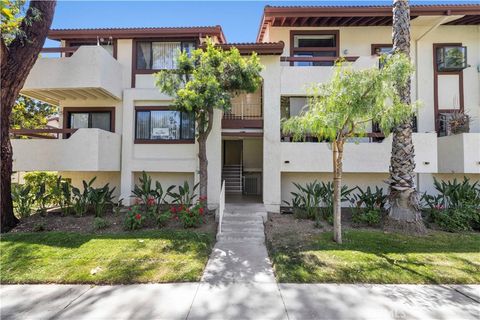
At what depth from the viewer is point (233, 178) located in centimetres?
1628

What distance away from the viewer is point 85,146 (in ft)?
35.9

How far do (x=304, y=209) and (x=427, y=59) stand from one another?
964 cm

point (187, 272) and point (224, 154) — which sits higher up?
point (224, 154)

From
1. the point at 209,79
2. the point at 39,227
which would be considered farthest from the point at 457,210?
the point at 39,227

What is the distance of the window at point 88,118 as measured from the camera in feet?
43.3

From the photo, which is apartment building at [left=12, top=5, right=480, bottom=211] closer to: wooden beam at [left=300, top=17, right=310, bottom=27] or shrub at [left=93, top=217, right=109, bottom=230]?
wooden beam at [left=300, top=17, right=310, bottom=27]

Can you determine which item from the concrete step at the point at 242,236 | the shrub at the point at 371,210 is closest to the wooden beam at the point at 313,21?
the shrub at the point at 371,210

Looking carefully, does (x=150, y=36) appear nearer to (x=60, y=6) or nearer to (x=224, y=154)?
(x=60, y=6)

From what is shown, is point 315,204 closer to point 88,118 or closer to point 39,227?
point 39,227

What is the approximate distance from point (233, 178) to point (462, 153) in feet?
34.8

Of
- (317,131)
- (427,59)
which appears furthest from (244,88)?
(427,59)

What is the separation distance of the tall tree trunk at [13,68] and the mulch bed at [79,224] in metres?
0.61

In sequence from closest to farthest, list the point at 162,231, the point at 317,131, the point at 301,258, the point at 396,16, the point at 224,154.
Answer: the point at 301,258, the point at 317,131, the point at 162,231, the point at 396,16, the point at 224,154

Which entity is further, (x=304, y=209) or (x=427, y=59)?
(x=427, y=59)
